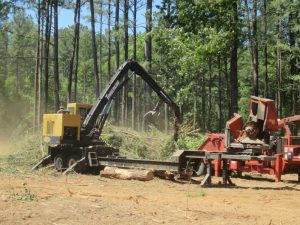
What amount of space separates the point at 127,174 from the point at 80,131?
4296mm

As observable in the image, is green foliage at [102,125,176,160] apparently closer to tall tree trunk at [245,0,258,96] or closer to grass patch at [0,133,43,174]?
grass patch at [0,133,43,174]

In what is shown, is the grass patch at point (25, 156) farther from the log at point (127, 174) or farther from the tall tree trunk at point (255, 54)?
the tall tree trunk at point (255, 54)

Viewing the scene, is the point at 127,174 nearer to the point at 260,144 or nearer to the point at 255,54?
the point at 260,144

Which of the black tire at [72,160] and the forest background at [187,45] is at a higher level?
the forest background at [187,45]

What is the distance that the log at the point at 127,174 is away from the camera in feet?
50.7

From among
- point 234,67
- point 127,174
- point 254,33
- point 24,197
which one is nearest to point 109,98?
point 127,174

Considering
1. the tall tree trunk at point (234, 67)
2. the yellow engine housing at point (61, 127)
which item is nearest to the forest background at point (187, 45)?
the tall tree trunk at point (234, 67)

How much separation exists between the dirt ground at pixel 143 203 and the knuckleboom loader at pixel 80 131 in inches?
120

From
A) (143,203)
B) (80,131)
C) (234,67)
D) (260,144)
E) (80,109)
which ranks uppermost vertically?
(234,67)

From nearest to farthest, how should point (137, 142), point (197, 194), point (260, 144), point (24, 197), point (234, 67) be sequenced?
point (24, 197)
point (197, 194)
point (260, 144)
point (137, 142)
point (234, 67)

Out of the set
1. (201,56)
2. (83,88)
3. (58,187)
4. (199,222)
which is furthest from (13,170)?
(83,88)

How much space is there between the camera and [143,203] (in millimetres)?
10789

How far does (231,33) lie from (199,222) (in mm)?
19589

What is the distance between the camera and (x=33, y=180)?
15328mm
